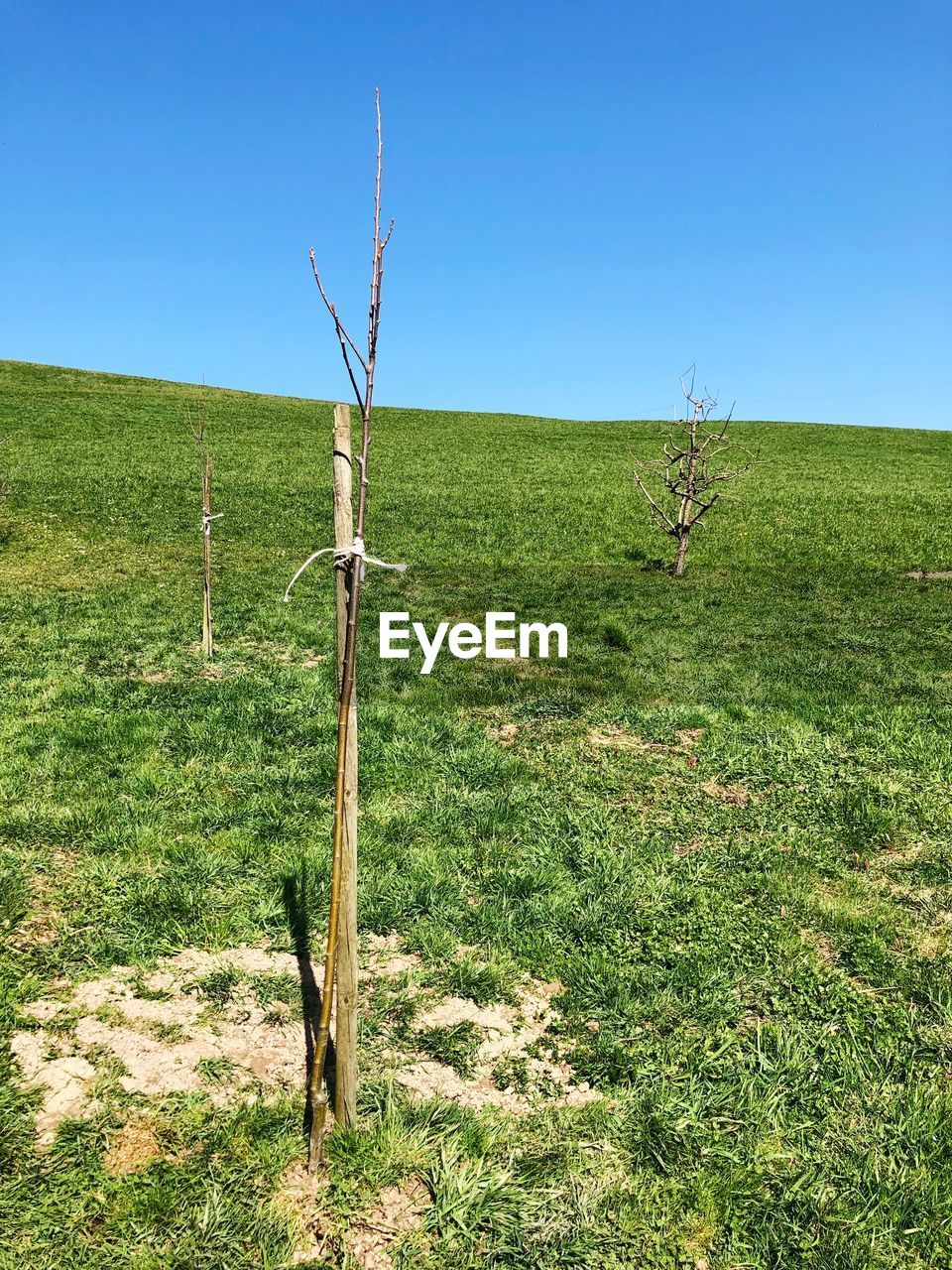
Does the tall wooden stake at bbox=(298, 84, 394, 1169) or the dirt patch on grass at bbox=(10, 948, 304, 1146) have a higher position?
the tall wooden stake at bbox=(298, 84, 394, 1169)

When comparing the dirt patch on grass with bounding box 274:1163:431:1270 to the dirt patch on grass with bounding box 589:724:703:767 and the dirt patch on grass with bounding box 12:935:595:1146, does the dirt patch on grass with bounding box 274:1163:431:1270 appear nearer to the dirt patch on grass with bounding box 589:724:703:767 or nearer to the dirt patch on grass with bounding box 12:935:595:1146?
the dirt patch on grass with bounding box 12:935:595:1146

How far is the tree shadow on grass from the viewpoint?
3.77 meters

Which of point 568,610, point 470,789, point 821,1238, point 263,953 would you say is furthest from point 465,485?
point 821,1238

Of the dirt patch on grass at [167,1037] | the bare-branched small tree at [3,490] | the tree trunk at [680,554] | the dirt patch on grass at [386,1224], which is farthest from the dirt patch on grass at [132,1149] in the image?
the bare-branched small tree at [3,490]

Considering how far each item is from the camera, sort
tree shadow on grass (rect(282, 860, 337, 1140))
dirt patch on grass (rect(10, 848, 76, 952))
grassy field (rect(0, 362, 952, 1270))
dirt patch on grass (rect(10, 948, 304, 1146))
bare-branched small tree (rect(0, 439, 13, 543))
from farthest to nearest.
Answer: bare-branched small tree (rect(0, 439, 13, 543))
dirt patch on grass (rect(10, 848, 76, 952))
tree shadow on grass (rect(282, 860, 337, 1140))
dirt patch on grass (rect(10, 948, 304, 1146))
grassy field (rect(0, 362, 952, 1270))

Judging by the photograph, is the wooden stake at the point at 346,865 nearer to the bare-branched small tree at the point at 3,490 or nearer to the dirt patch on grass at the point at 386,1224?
the dirt patch on grass at the point at 386,1224

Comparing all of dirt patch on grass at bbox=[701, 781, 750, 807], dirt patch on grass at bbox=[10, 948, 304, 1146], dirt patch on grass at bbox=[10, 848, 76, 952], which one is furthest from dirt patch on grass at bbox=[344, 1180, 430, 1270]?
dirt patch on grass at bbox=[701, 781, 750, 807]

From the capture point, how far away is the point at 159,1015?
4.12 m

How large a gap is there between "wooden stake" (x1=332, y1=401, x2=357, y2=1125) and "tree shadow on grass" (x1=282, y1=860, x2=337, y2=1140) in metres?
0.14

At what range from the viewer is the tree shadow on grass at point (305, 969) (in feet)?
12.4

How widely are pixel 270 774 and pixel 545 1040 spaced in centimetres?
367

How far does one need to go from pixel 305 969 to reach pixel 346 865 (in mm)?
1652

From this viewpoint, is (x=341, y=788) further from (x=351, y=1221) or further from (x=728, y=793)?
(x=728, y=793)

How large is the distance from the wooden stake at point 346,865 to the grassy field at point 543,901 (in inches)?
11.6
